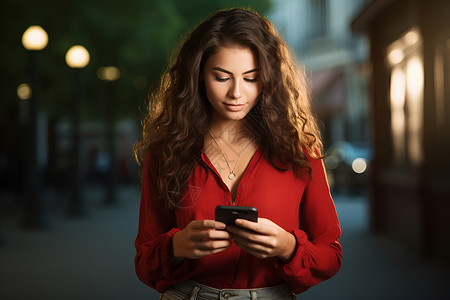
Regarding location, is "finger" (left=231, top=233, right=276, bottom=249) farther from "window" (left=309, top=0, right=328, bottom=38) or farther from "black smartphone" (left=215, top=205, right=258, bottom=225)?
"window" (left=309, top=0, right=328, bottom=38)

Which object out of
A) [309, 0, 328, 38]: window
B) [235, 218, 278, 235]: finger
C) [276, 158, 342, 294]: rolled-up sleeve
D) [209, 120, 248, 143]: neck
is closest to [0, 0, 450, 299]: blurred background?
[209, 120, 248, 143]: neck

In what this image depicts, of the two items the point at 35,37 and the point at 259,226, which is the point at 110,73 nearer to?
the point at 35,37

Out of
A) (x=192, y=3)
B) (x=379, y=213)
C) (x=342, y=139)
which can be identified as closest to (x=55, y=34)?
(x=192, y=3)

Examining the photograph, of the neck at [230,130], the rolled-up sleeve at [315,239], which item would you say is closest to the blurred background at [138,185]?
the neck at [230,130]

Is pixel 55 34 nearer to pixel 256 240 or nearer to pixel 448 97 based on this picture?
pixel 448 97

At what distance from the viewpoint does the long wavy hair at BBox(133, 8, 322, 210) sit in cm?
180

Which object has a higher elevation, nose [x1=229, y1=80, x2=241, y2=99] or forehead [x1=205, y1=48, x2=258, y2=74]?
forehead [x1=205, y1=48, x2=258, y2=74]

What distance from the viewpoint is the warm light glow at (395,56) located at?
9.01 meters

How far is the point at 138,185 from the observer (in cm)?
1289

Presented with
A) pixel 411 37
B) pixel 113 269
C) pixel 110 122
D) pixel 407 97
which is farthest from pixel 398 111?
pixel 110 122

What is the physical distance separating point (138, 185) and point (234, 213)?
11556mm

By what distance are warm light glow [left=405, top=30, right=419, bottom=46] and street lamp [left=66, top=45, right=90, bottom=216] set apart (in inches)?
295

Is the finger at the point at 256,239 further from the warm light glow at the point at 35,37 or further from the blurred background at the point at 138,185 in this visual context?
the warm light glow at the point at 35,37

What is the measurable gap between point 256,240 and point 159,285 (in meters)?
0.45
